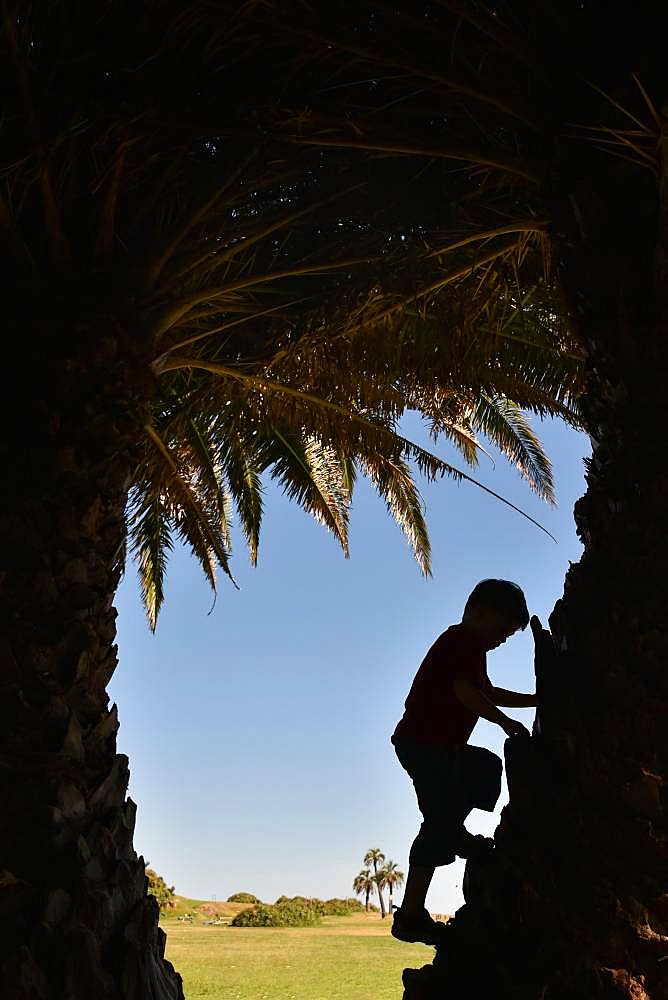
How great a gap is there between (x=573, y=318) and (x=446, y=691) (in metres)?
1.76

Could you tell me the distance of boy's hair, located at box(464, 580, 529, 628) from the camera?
423 cm

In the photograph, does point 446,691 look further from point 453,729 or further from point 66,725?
point 66,725

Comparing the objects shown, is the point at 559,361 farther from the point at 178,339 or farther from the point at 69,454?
the point at 69,454

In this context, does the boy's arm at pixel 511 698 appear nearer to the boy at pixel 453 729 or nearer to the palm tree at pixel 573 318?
the boy at pixel 453 729

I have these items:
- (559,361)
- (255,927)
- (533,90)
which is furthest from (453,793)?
(255,927)

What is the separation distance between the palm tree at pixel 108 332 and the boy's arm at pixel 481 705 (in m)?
1.55

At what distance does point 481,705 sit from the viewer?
3.91 metres

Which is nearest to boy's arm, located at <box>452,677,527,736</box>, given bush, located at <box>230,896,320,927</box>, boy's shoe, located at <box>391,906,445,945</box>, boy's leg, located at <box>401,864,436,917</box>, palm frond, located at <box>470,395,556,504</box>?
boy's leg, located at <box>401,864,436,917</box>

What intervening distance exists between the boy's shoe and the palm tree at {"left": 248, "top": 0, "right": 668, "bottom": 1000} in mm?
439

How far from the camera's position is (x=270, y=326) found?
6.16 metres

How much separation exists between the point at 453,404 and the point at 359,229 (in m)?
2.20

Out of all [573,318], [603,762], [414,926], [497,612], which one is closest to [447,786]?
[414,926]

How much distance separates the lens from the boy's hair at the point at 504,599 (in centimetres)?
423

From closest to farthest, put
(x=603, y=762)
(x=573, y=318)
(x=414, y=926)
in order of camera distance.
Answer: (x=603, y=762)
(x=414, y=926)
(x=573, y=318)
